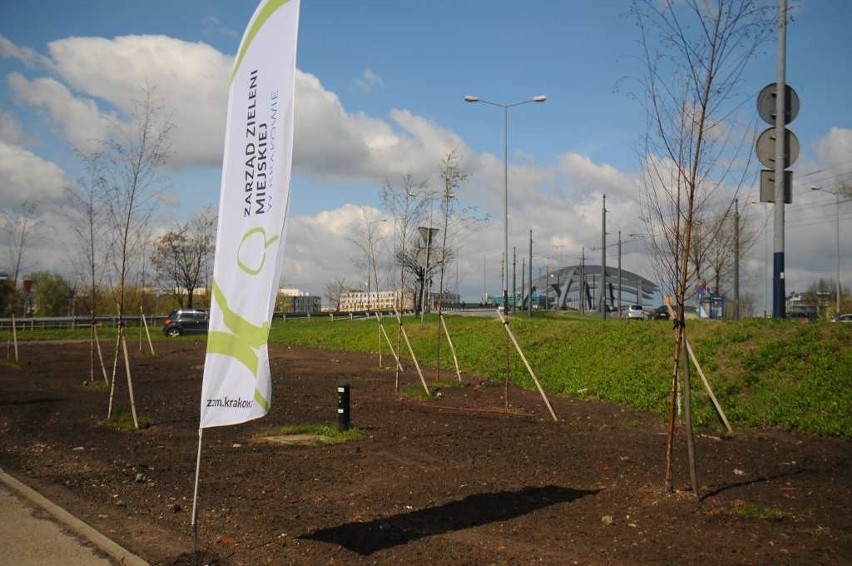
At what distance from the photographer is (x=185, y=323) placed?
4238cm

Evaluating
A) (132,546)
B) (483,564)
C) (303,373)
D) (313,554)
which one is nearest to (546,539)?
(483,564)

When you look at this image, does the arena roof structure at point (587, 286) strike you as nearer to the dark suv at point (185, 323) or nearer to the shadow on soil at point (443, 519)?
the dark suv at point (185, 323)

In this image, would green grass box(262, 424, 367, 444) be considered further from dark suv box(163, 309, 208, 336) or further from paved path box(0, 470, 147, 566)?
dark suv box(163, 309, 208, 336)

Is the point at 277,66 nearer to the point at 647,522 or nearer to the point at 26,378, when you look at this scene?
the point at 647,522

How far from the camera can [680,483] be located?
749 centimetres

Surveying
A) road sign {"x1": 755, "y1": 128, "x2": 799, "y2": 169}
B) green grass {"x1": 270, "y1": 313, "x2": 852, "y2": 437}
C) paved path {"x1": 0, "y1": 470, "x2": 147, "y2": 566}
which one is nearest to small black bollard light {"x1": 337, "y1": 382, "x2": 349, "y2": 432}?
paved path {"x1": 0, "y1": 470, "x2": 147, "y2": 566}

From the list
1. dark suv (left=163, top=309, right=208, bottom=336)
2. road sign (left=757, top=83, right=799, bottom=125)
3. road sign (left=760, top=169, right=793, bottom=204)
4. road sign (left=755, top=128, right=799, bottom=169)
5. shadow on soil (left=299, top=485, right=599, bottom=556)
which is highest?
road sign (left=757, top=83, right=799, bottom=125)

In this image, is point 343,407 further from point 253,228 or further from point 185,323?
point 185,323

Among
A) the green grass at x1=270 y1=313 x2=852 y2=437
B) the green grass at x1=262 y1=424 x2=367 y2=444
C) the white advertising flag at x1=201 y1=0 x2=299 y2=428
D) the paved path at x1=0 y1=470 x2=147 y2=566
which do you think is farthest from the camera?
the green grass at x1=270 y1=313 x2=852 y2=437

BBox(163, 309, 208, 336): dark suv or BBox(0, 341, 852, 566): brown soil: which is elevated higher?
BBox(163, 309, 208, 336): dark suv

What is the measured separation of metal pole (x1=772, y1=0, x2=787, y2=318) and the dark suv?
3421cm

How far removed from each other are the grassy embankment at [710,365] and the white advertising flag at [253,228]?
8919mm

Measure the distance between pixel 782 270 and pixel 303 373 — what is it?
13.1 m

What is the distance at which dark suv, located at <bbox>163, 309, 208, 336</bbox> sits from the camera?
42125mm
